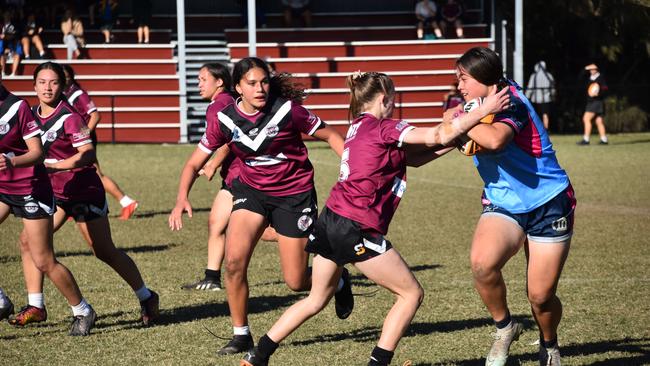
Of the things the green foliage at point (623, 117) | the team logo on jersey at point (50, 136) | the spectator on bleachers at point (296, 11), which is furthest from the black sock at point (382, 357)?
the green foliage at point (623, 117)

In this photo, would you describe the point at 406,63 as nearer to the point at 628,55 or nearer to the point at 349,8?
the point at 349,8

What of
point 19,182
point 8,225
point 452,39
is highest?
point 452,39

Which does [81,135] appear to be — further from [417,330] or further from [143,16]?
[143,16]

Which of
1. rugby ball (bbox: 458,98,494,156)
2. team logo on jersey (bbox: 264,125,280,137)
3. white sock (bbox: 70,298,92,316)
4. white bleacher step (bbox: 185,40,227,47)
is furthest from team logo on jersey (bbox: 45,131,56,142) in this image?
white bleacher step (bbox: 185,40,227,47)

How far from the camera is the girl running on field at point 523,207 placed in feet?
19.4

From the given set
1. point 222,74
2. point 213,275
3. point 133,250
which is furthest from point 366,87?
point 133,250

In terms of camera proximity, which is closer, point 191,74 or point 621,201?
point 621,201

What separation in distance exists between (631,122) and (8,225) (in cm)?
2035

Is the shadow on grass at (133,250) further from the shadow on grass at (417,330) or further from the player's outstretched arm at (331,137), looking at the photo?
the player's outstretched arm at (331,137)

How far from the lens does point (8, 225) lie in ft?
45.2

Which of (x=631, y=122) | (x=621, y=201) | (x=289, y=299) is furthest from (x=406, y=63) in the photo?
(x=289, y=299)

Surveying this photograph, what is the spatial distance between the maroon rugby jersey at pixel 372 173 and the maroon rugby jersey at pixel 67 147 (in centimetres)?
246

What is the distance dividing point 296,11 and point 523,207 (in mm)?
24243

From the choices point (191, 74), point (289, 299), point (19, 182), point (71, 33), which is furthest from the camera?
point (191, 74)
